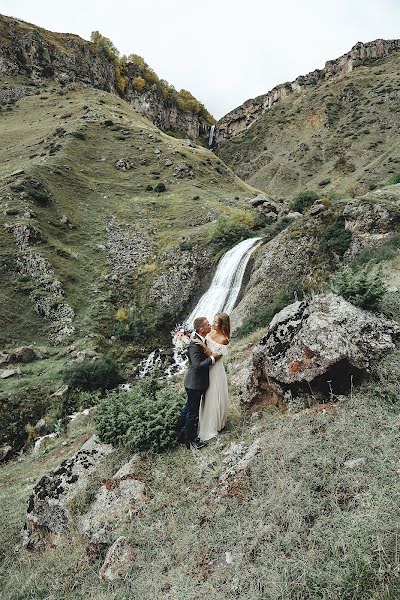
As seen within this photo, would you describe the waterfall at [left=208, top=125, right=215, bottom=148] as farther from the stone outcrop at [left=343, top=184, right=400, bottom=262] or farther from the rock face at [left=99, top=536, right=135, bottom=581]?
the rock face at [left=99, top=536, right=135, bottom=581]

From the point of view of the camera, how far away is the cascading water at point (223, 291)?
76.2 feet

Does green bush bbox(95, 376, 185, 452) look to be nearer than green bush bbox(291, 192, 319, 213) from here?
Yes

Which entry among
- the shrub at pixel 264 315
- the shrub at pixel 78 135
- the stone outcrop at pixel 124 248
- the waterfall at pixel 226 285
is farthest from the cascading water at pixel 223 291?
the shrub at pixel 78 135

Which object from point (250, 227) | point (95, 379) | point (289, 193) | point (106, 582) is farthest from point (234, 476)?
point (289, 193)

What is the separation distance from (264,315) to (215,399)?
11.3m

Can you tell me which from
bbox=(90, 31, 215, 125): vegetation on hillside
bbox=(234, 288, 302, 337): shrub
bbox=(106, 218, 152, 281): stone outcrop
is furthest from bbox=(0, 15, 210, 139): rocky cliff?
bbox=(234, 288, 302, 337): shrub

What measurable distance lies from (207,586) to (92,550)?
7.32 ft

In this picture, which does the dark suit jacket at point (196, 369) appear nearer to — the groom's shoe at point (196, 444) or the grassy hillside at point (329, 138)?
the groom's shoe at point (196, 444)

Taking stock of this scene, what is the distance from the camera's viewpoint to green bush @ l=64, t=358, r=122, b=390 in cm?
1934

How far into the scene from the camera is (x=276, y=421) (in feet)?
20.4

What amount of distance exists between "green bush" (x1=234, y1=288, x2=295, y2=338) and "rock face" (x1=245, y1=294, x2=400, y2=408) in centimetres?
991

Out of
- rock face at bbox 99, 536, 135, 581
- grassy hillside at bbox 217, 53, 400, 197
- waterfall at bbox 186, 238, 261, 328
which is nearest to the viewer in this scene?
rock face at bbox 99, 536, 135, 581

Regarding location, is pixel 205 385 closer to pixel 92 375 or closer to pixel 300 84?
pixel 92 375

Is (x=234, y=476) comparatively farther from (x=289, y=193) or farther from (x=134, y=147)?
(x=289, y=193)
